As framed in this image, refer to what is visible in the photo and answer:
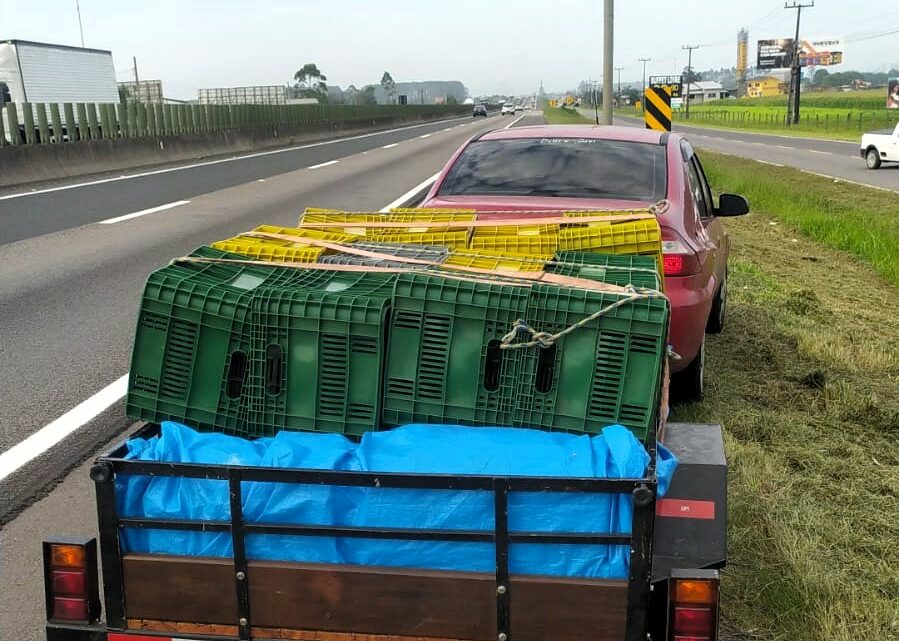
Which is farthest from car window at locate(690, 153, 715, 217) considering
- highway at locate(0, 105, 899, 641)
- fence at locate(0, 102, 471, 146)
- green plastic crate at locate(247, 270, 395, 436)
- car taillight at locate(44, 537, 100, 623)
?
fence at locate(0, 102, 471, 146)

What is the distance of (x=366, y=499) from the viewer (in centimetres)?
230

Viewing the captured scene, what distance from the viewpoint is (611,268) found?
3340 mm

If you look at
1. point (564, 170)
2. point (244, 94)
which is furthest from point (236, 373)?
point (244, 94)

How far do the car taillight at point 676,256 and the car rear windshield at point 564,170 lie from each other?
0.49 m

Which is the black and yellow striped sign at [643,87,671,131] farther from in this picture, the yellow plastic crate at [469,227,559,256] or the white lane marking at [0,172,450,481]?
the yellow plastic crate at [469,227,559,256]

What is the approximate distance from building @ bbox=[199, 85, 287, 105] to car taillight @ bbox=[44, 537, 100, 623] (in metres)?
81.1

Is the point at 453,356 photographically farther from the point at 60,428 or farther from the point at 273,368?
the point at 60,428

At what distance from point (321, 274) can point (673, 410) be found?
2823 mm

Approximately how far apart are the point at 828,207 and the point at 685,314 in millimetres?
14423

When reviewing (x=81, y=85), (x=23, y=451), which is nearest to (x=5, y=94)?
Answer: (x=81, y=85)

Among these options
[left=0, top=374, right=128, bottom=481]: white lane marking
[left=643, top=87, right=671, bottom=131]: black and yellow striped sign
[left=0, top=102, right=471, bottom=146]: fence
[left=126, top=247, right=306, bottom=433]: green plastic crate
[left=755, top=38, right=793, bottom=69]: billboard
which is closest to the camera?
[left=126, top=247, right=306, bottom=433]: green plastic crate

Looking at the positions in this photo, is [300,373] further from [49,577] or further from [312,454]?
[49,577]

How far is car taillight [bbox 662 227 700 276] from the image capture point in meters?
4.88

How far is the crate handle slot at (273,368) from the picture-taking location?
2.90 meters
